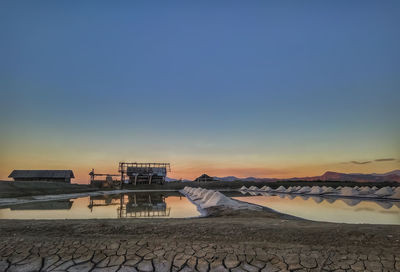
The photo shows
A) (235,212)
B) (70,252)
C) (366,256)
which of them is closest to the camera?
(366,256)

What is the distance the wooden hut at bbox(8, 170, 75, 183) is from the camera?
5612cm

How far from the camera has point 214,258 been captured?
18.4 feet

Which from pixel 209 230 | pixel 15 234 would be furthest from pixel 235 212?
pixel 15 234

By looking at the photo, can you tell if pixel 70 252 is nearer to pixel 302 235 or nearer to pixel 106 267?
pixel 106 267

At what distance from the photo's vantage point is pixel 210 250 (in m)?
5.97

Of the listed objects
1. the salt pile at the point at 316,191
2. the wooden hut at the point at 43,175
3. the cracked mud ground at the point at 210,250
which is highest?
the wooden hut at the point at 43,175

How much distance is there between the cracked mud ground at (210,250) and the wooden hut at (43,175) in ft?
182

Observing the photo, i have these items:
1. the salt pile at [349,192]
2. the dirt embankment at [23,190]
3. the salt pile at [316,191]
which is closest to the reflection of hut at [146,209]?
the dirt embankment at [23,190]

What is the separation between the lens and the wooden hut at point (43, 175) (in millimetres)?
56119

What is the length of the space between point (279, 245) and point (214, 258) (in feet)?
5.64

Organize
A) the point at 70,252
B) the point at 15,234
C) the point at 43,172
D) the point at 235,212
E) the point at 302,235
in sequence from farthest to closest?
the point at 43,172 < the point at 235,212 < the point at 15,234 < the point at 302,235 < the point at 70,252

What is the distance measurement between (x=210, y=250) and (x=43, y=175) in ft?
201

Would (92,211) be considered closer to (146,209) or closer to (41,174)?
(146,209)

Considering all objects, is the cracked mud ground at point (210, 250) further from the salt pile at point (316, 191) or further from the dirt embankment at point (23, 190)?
the salt pile at point (316, 191)
